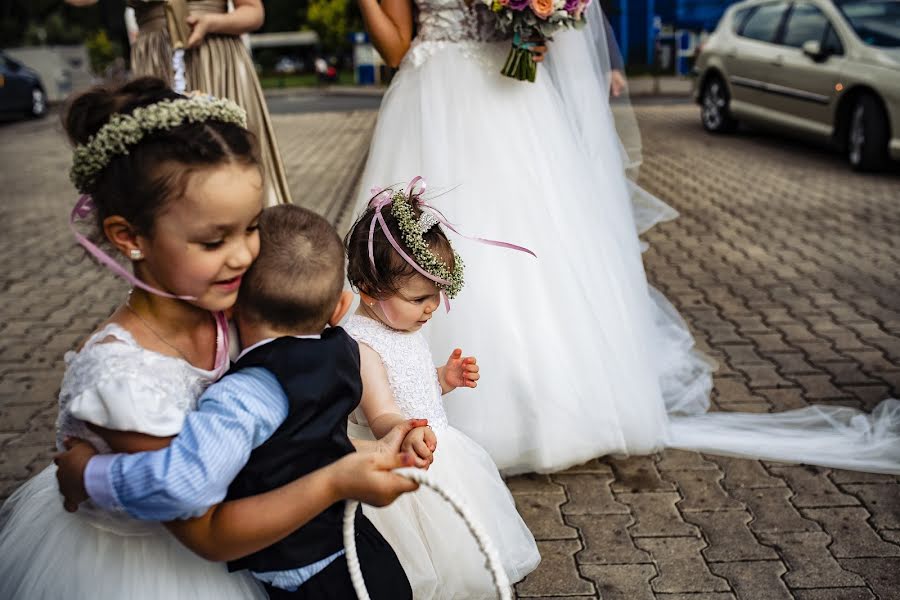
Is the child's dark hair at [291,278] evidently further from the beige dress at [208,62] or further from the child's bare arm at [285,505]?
the beige dress at [208,62]

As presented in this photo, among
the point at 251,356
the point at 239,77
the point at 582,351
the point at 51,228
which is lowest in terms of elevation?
the point at 51,228

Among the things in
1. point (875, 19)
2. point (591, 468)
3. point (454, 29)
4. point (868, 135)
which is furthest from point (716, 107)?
point (591, 468)

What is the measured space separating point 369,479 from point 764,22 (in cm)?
1075

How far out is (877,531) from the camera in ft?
9.92

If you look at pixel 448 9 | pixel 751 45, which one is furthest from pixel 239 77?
pixel 751 45

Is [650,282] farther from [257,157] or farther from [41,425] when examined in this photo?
[257,157]

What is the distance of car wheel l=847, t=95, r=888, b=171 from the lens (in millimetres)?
8898

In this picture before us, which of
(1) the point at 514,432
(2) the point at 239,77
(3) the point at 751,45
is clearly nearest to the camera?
(1) the point at 514,432

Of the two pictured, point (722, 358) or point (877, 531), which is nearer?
point (877, 531)

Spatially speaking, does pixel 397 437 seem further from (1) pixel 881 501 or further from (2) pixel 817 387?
(2) pixel 817 387

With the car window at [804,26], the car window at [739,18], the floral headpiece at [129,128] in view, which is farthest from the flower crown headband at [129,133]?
the car window at [739,18]

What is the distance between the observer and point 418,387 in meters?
Answer: 2.55

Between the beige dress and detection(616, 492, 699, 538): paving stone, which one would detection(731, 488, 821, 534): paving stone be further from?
the beige dress

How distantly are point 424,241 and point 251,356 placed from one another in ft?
2.74
